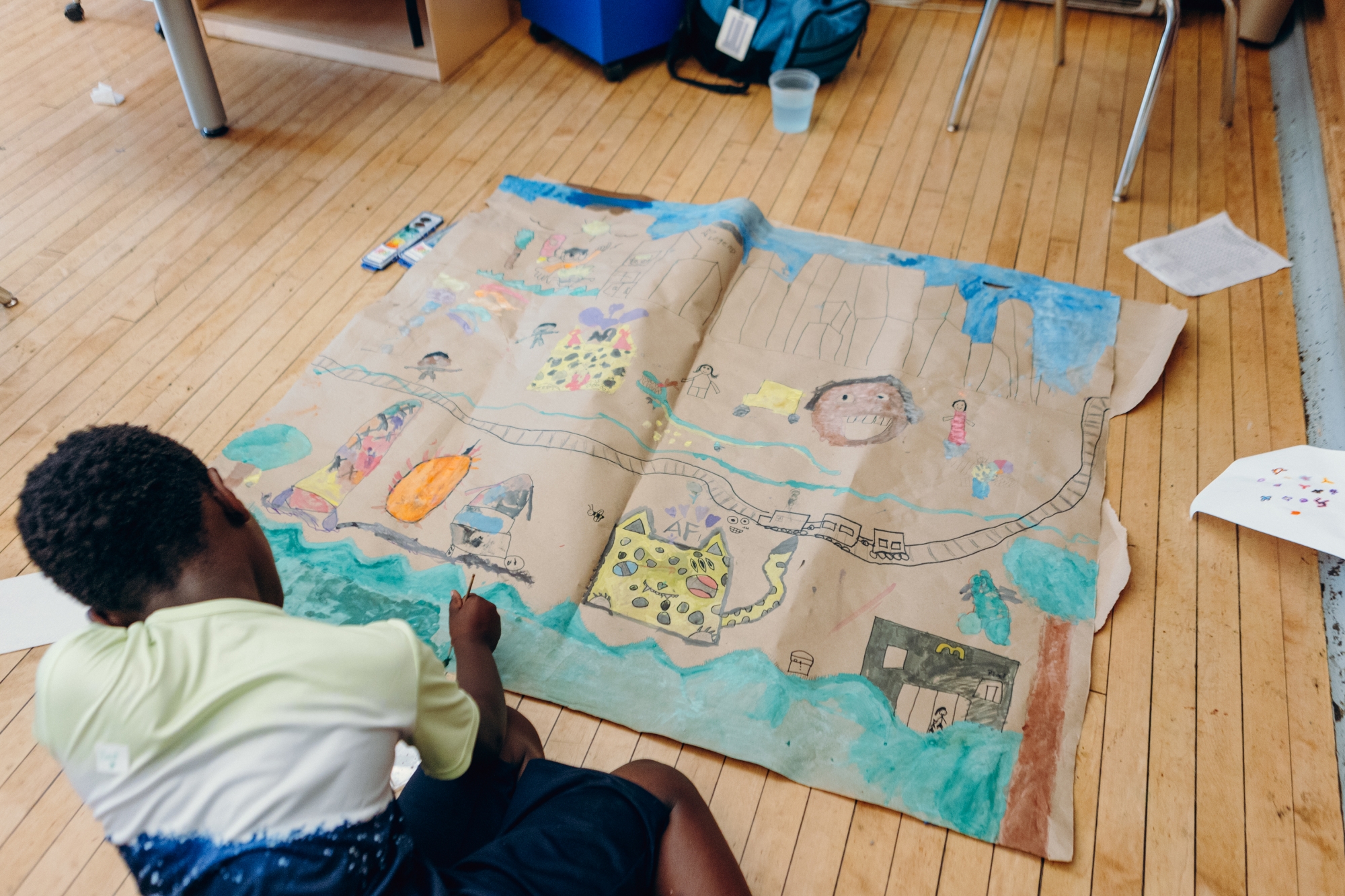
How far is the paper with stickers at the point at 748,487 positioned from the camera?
140cm

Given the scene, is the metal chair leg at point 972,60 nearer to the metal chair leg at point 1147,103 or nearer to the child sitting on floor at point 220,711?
the metal chair leg at point 1147,103

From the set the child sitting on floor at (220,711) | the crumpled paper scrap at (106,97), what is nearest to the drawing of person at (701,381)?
the child sitting on floor at (220,711)

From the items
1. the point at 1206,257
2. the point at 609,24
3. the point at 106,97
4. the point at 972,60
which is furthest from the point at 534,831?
the point at 106,97

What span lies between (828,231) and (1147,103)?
2.80ft

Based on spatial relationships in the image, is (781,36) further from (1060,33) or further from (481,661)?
(481,661)

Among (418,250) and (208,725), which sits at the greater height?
(208,725)

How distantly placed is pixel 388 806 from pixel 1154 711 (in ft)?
3.88

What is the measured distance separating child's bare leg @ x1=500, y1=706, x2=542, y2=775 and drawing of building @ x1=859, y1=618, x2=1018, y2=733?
54 cm

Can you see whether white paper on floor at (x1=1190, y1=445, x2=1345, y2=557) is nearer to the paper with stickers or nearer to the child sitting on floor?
the paper with stickers

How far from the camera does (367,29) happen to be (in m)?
3.01

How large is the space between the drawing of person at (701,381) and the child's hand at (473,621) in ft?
2.16

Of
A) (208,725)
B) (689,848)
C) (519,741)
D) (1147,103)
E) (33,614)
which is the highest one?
(208,725)

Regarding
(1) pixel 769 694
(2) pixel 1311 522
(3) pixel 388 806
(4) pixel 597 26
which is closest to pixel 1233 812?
(2) pixel 1311 522

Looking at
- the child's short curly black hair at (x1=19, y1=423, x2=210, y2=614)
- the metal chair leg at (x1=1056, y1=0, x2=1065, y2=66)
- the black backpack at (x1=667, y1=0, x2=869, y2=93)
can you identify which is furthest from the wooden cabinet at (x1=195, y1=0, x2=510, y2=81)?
the child's short curly black hair at (x1=19, y1=423, x2=210, y2=614)
